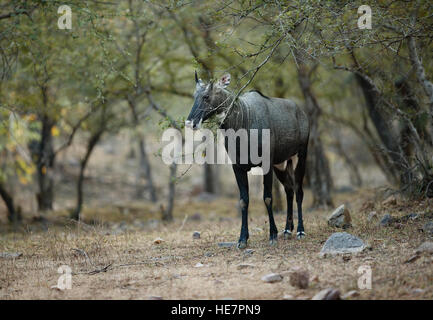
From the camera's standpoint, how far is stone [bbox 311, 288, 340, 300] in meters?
5.33

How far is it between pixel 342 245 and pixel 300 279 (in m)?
1.86

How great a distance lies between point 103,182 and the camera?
3203 centimetres

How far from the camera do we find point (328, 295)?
17.6ft

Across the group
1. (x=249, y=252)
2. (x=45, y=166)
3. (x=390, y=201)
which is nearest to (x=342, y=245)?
(x=249, y=252)

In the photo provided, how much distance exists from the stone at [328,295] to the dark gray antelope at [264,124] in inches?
127

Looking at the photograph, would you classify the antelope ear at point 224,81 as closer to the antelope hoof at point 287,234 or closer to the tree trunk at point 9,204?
the antelope hoof at point 287,234

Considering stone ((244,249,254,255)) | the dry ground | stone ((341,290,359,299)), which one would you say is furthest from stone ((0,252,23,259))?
stone ((341,290,359,299))

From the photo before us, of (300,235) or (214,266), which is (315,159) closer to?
(300,235)

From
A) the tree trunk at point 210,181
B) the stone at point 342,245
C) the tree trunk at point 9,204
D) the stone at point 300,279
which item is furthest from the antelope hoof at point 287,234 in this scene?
the tree trunk at point 210,181
